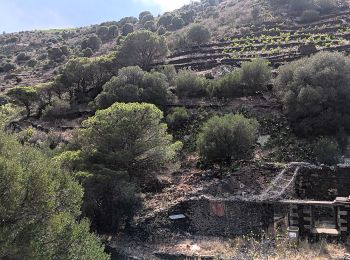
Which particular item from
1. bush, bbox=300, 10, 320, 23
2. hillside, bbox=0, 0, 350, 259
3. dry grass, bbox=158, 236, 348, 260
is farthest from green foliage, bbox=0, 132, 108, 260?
bush, bbox=300, 10, 320, 23

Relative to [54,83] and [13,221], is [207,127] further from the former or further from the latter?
[54,83]

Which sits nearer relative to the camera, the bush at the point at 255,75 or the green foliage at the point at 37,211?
the green foliage at the point at 37,211

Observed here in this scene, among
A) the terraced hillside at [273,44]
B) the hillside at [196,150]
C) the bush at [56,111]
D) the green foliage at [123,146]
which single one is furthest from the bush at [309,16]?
the green foliage at [123,146]

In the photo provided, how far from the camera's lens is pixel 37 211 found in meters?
13.9

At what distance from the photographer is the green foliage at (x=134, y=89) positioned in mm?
35312

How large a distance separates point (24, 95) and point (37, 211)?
101 ft

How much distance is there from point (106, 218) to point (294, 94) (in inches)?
615

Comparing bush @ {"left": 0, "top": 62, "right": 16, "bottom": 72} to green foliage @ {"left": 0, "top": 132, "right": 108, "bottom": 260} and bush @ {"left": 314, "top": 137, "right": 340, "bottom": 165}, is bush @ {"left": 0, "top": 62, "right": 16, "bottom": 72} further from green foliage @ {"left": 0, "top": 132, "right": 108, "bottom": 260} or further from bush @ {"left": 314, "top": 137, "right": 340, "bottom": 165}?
green foliage @ {"left": 0, "top": 132, "right": 108, "bottom": 260}

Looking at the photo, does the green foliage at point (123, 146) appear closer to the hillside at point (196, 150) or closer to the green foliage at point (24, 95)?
the hillside at point (196, 150)

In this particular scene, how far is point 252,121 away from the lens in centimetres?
2909

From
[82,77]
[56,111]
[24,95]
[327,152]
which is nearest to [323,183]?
[327,152]

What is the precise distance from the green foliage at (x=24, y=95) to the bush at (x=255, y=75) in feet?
64.0

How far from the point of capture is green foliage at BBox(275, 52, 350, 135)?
28.9m

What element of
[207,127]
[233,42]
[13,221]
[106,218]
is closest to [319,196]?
[207,127]
